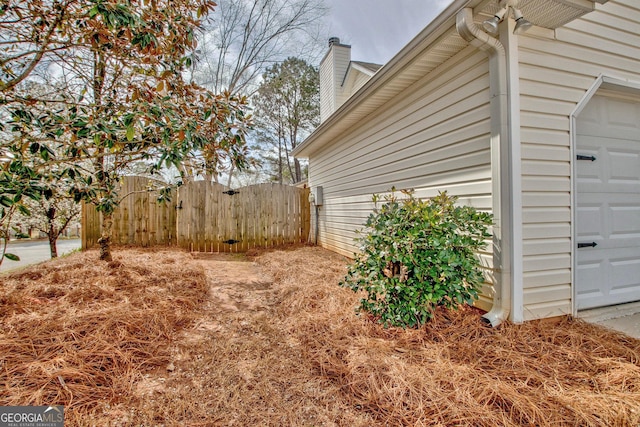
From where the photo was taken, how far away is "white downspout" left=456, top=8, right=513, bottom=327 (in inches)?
92.5

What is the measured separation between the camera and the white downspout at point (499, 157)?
2.35 meters

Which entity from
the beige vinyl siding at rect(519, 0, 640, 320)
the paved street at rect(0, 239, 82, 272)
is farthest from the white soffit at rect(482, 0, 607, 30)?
the paved street at rect(0, 239, 82, 272)

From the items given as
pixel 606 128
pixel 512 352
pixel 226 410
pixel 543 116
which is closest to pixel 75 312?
pixel 226 410

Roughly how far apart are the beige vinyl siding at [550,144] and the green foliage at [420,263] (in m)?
0.44

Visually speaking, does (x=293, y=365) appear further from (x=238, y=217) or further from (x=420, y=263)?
(x=238, y=217)

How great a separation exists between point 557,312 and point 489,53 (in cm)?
232

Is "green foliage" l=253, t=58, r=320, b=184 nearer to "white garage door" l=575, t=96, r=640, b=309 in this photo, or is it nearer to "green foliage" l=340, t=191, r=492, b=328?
"white garage door" l=575, t=96, r=640, b=309

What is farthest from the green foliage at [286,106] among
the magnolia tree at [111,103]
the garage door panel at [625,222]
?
the garage door panel at [625,222]

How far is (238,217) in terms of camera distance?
7051mm

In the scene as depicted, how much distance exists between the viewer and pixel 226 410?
1595mm

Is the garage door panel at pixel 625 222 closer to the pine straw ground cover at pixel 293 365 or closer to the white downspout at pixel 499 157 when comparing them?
the pine straw ground cover at pixel 293 365

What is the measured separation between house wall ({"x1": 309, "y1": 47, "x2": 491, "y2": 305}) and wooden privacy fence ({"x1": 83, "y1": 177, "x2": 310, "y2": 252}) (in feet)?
7.48

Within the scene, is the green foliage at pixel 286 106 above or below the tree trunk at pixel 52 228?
above

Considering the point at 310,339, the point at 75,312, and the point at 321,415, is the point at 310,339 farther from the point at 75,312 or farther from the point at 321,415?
the point at 75,312
